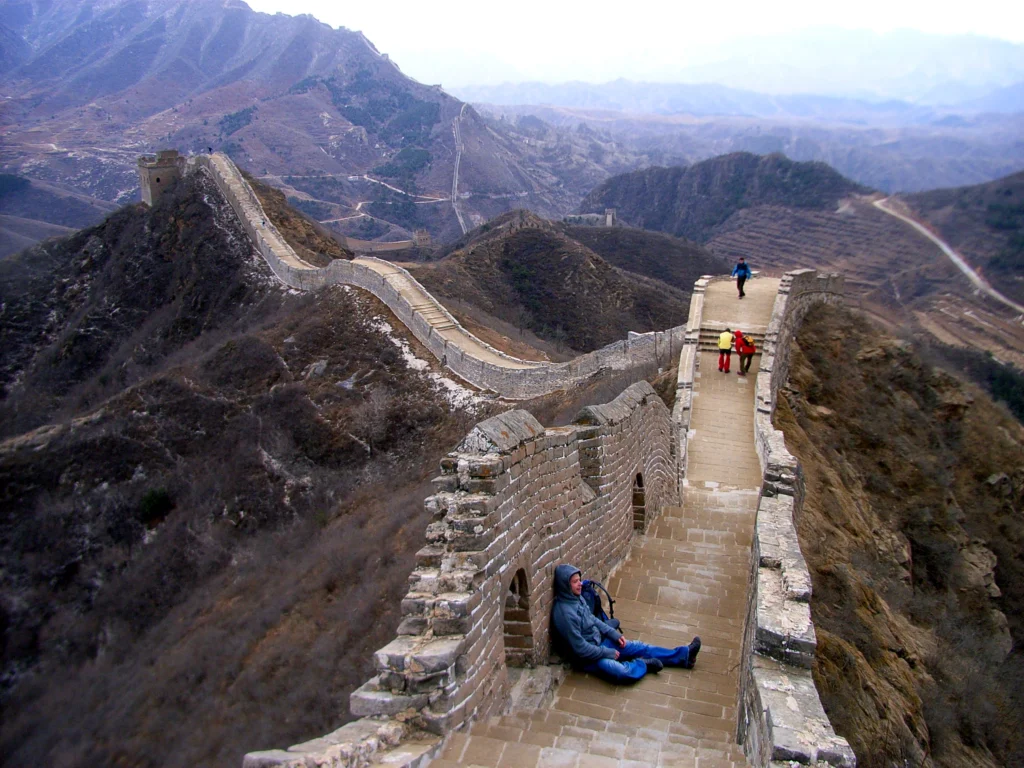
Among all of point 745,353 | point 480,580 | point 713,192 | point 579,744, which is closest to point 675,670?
point 579,744

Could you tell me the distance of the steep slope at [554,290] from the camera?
46.3m

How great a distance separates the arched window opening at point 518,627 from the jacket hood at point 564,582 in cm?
51

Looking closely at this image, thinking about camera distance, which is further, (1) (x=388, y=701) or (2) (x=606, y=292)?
(2) (x=606, y=292)

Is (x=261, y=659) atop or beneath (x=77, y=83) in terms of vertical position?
beneath

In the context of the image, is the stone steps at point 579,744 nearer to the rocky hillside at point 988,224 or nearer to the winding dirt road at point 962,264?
→ the winding dirt road at point 962,264

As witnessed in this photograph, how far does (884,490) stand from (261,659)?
40.0 ft

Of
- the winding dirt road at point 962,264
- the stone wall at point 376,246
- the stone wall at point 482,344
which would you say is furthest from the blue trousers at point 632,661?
the stone wall at point 376,246

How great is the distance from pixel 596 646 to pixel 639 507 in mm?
3629

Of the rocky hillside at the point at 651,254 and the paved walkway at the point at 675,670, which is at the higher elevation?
the paved walkway at the point at 675,670

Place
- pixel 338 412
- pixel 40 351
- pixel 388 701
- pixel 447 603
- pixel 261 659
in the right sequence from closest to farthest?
pixel 388 701
pixel 447 603
pixel 261 659
pixel 338 412
pixel 40 351

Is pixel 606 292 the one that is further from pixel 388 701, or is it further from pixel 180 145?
pixel 180 145

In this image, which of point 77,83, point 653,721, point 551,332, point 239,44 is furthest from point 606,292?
point 239,44

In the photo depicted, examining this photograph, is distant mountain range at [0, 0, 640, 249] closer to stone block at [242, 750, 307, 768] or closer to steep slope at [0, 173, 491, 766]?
steep slope at [0, 173, 491, 766]

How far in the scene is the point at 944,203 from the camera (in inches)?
3088
